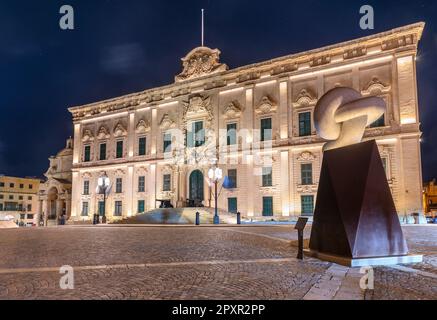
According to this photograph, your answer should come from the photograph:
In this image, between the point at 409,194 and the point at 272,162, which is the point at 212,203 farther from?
the point at 409,194

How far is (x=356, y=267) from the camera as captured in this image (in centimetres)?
591

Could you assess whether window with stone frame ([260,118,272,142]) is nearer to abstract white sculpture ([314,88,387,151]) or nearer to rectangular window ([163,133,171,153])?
rectangular window ([163,133,171,153])

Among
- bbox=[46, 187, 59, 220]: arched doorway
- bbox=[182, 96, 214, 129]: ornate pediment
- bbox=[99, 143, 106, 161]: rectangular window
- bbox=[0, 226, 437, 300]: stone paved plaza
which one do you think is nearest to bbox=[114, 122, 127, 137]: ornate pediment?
bbox=[99, 143, 106, 161]: rectangular window

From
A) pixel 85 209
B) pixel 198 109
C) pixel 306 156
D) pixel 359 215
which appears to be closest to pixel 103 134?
pixel 85 209

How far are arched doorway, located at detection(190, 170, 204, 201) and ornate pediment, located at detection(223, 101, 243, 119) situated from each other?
5876 millimetres

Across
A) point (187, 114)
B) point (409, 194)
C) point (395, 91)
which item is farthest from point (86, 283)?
point (187, 114)

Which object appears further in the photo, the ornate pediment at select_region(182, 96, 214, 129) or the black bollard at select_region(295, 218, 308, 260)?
the ornate pediment at select_region(182, 96, 214, 129)

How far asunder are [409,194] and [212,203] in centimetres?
1539

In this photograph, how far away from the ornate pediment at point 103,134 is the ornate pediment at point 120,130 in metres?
1.32

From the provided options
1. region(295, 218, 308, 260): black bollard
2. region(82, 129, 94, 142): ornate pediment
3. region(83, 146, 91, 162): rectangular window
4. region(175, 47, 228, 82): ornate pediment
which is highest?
region(175, 47, 228, 82): ornate pediment

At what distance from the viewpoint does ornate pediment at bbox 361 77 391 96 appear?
81.9 feet

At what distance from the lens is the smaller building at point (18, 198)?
220 feet

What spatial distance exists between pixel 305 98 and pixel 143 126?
17.0 m
